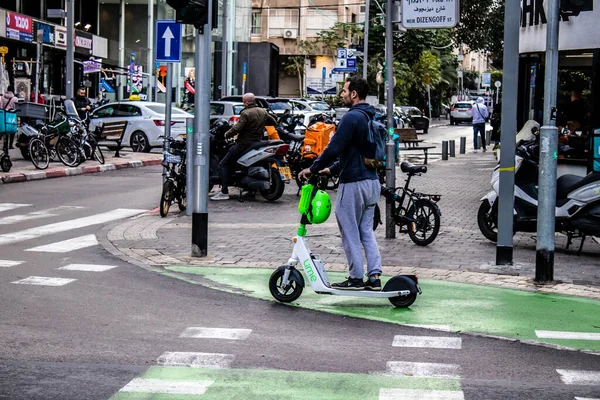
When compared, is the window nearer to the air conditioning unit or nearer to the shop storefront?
the air conditioning unit

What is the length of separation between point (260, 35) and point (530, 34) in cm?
5743

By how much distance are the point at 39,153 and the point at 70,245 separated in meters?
10.6

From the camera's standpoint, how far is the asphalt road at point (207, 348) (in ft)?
19.7

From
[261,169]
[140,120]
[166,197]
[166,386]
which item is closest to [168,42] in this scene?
[166,197]

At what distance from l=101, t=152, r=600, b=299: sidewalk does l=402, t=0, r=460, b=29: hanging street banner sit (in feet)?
8.92

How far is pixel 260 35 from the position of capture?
3024 inches

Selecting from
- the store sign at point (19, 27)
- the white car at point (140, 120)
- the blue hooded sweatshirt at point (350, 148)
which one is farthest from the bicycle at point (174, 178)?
the store sign at point (19, 27)

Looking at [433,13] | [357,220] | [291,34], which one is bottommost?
[357,220]

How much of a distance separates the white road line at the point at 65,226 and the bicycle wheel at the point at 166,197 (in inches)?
26.4

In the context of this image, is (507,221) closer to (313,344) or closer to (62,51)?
(313,344)

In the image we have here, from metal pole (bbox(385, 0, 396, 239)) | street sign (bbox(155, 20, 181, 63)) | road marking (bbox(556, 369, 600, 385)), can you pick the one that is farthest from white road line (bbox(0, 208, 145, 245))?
→ road marking (bbox(556, 369, 600, 385))

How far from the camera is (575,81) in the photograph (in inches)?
744

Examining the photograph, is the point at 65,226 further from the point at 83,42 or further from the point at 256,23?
the point at 256,23

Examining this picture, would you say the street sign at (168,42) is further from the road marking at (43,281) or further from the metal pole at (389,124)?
the road marking at (43,281)
